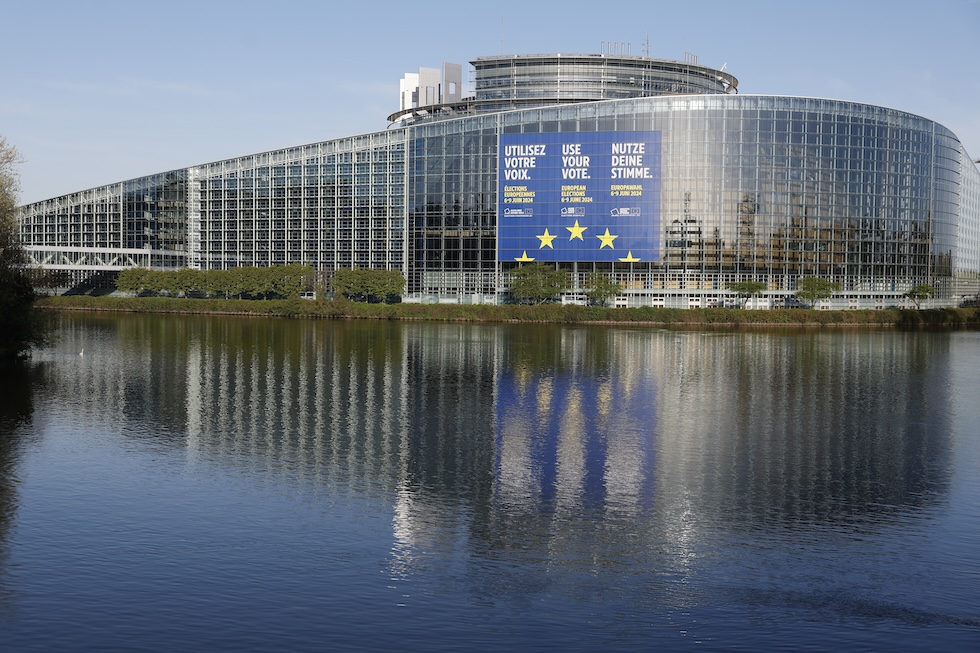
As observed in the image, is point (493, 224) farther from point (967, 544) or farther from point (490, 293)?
point (967, 544)

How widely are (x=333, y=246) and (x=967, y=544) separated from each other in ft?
409

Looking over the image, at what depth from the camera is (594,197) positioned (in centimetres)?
13162

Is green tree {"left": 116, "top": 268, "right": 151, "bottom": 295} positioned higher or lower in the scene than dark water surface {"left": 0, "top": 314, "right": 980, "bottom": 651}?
higher

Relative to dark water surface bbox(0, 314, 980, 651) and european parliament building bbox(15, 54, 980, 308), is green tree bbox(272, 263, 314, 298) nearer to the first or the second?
european parliament building bbox(15, 54, 980, 308)

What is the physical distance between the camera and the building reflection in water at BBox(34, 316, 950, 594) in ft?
90.0

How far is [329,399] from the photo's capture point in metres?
48.1

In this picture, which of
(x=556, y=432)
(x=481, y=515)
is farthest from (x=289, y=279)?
(x=481, y=515)

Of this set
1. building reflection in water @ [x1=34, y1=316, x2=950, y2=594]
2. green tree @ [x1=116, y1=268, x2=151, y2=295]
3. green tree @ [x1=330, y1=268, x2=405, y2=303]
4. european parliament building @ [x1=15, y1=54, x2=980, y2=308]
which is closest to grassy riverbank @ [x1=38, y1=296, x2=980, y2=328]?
green tree @ [x1=330, y1=268, x2=405, y2=303]

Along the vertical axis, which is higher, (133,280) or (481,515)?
(133,280)

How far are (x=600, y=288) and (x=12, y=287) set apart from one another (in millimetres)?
80862

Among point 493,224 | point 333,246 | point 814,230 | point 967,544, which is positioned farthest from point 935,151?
point 967,544

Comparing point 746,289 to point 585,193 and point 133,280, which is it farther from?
point 133,280

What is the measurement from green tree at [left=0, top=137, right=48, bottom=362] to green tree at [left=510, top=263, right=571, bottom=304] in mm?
71600

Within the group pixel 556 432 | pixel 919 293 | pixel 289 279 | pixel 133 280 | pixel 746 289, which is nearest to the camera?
pixel 556 432
